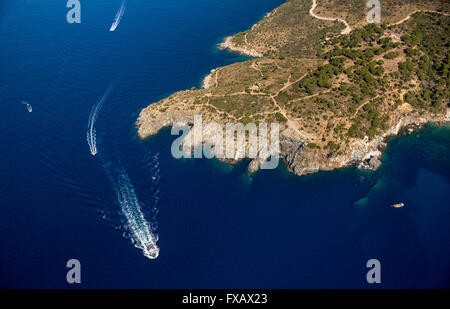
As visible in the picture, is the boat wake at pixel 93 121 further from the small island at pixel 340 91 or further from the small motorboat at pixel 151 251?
the small motorboat at pixel 151 251

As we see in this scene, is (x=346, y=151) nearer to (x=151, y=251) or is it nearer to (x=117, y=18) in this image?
(x=151, y=251)

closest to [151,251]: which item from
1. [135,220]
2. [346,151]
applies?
[135,220]

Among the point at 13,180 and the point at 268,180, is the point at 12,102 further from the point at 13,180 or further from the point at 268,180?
the point at 268,180

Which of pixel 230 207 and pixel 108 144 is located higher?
pixel 108 144

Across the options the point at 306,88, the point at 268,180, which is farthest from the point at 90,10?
the point at 268,180

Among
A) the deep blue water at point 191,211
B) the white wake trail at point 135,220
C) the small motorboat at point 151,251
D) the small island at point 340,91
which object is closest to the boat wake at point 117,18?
the deep blue water at point 191,211

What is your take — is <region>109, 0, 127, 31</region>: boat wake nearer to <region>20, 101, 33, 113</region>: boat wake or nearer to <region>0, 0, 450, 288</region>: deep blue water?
<region>0, 0, 450, 288</region>: deep blue water
